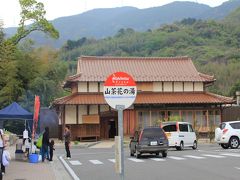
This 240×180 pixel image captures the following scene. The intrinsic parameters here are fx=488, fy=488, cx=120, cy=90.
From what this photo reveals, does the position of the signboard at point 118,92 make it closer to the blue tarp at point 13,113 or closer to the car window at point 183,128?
Answer: the blue tarp at point 13,113

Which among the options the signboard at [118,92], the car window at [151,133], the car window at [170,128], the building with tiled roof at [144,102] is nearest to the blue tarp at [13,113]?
the car window at [151,133]

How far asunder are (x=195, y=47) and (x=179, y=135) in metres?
83.9

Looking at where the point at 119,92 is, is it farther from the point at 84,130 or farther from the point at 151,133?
the point at 84,130

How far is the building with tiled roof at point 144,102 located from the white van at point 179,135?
16.1 metres

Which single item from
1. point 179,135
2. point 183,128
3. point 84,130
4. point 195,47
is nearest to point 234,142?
point 183,128

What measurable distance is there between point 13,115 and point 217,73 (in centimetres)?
7590

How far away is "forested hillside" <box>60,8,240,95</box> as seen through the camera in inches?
3878

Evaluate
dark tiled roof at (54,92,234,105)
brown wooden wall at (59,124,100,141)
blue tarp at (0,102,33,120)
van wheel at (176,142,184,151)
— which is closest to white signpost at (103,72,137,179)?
blue tarp at (0,102,33,120)

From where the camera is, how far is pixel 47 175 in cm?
1761

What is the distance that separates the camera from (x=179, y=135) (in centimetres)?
3203

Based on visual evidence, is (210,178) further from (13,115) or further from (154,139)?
(13,115)

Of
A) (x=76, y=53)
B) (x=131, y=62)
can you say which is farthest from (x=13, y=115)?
(x=76, y=53)

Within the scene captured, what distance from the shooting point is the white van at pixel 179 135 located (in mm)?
32156

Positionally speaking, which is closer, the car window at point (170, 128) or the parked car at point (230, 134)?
the parked car at point (230, 134)
